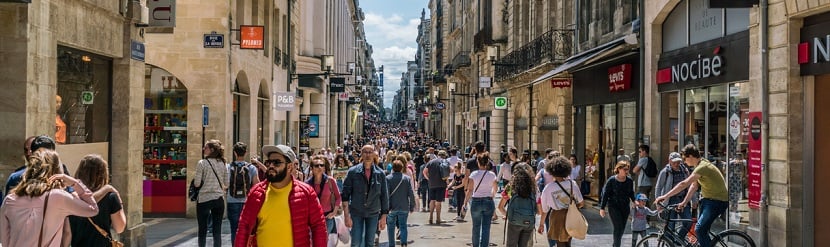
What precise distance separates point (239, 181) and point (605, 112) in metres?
11.7

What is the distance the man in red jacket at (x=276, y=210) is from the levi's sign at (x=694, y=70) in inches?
359

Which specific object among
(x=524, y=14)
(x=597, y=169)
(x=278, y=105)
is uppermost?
(x=524, y=14)

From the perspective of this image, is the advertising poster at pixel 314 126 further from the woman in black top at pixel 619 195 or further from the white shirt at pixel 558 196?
the white shirt at pixel 558 196

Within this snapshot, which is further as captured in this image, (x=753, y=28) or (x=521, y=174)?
(x=753, y=28)

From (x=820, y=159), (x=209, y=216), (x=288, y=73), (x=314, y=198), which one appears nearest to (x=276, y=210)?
(x=314, y=198)

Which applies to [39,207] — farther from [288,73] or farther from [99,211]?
[288,73]

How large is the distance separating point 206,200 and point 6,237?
452 cm

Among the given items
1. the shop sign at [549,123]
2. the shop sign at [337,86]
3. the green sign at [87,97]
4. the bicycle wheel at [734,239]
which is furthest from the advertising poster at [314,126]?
the bicycle wheel at [734,239]

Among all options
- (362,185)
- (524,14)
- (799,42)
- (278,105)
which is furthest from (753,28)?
(524,14)

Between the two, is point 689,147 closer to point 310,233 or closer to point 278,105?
point 310,233

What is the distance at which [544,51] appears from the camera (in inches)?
915

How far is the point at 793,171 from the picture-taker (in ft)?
31.1

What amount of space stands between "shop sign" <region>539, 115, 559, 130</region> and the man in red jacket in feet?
65.0

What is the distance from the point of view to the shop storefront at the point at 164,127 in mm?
16375
